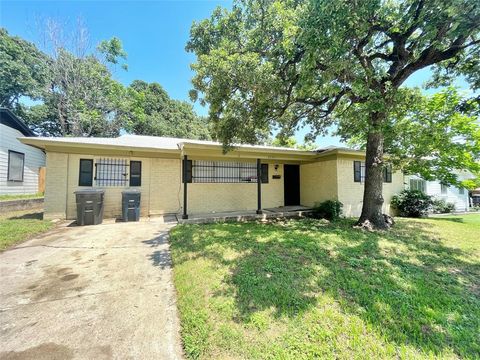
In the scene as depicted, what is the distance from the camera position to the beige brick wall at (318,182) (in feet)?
30.1

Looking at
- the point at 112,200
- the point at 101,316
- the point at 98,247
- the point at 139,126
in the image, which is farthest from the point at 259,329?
the point at 139,126

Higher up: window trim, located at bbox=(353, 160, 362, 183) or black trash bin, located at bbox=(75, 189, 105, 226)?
window trim, located at bbox=(353, 160, 362, 183)

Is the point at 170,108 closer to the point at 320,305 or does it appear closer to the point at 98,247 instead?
the point at 98,247

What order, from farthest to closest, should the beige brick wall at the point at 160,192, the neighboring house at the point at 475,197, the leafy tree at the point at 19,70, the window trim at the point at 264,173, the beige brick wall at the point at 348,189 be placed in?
the neighboring house at the point at 475,197
the leafy tree at the point at 19,70
the window trim at the point at 264,173
the beige brick wall at the point at 348,189
the beige brick wall at the point at 160,192

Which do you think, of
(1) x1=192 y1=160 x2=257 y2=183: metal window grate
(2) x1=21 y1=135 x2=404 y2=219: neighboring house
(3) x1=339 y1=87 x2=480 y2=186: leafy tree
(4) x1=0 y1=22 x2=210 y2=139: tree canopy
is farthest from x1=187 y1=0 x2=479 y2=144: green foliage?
(4) x1=0 y1=22 x2=210 y2=139: tree canopy

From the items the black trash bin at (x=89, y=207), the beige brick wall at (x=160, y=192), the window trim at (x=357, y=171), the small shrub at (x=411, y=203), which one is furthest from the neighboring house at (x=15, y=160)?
the small shrub at (x=411, y=203)

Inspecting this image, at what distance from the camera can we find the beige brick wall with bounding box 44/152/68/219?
285 inches

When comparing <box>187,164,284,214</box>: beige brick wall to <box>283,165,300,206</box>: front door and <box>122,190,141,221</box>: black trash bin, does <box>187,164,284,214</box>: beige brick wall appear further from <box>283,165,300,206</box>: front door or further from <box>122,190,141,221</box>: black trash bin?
<box>122,190,141,221</box>: black trash bin

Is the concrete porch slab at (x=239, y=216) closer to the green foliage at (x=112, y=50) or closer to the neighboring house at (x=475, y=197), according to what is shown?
the neighboring house at (x=475, y=197)

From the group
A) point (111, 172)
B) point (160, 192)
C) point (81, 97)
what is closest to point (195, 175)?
point (160, 192)

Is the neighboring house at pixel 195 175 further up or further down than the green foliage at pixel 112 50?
further down

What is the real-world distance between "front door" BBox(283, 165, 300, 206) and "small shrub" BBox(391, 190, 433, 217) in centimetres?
476

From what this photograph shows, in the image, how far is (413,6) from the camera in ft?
15.6

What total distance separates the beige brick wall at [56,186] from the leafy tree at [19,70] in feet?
45.6
